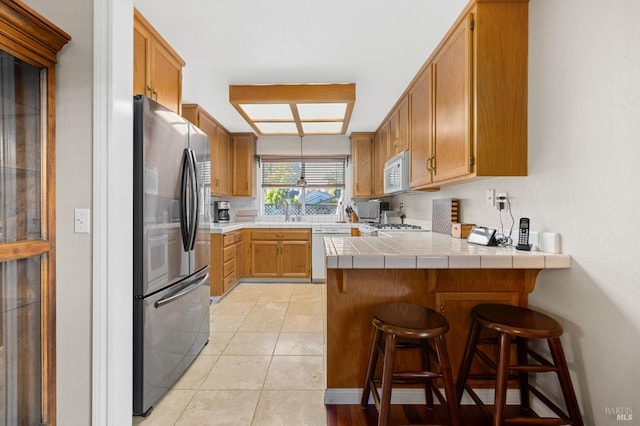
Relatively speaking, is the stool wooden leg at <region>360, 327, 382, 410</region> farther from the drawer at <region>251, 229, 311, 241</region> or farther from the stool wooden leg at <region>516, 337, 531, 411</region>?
the drawer at <region>251, 229, 311, 241</region>

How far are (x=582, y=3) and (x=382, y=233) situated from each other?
2046 millimetres

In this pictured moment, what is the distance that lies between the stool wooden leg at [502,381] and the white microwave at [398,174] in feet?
5.85

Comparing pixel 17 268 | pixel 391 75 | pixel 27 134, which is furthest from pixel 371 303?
pixel 391 75

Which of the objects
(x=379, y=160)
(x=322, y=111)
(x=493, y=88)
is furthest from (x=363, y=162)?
(x=493, y=88)

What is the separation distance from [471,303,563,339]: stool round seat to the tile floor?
1001 mm

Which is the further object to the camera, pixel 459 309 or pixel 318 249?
pixel 318 249

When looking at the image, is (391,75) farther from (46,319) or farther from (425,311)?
(46,319)

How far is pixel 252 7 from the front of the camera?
1.83 m

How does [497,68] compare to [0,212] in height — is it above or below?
above

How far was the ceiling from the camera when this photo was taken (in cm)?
184

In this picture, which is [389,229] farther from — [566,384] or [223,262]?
[223,262]

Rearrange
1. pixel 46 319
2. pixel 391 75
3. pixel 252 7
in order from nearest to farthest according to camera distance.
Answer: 1. pixel 46 319
2. pixel 252 7
3. pixel 391 75

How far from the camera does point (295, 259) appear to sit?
14.8 ft

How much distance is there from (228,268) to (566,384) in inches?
137
